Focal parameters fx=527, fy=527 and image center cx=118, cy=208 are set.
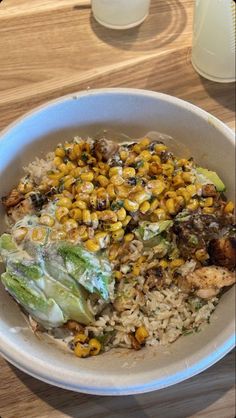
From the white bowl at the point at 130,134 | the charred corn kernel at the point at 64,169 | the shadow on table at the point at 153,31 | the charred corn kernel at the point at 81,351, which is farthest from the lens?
the shadow on table at the point at 153,31

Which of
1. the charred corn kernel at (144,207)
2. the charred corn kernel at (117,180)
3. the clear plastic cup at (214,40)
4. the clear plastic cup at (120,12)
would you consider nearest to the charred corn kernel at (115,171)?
the charred corn kernel at (117,180)

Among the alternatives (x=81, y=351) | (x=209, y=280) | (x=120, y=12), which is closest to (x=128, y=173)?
(x=209, y=280)

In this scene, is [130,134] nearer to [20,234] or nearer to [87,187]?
[87,187]

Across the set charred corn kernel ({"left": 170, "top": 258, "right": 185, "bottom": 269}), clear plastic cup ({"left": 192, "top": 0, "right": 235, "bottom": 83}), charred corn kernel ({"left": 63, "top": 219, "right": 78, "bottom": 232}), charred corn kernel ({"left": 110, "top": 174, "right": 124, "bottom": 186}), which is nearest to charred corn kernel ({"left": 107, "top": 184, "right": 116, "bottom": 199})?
charred corn kernel ({"left": 110, "top": 174, "right": 124, "bottom": 186})

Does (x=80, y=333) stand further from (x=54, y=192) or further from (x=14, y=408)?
(x=54, y=192)

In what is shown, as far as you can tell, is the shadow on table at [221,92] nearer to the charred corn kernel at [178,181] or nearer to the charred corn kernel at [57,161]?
the charred corn kernel at [178,181]
